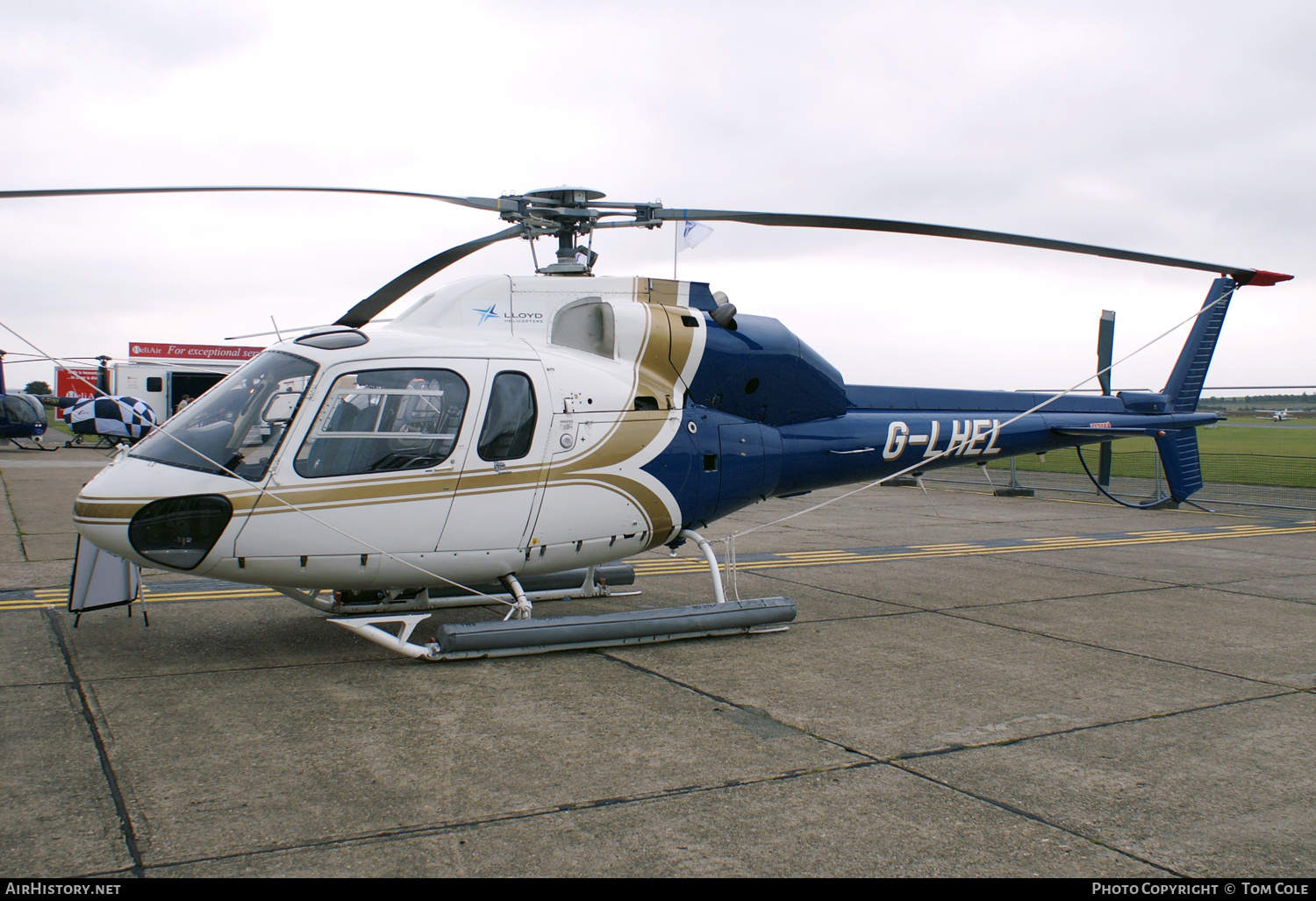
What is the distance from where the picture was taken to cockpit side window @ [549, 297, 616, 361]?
773 cm

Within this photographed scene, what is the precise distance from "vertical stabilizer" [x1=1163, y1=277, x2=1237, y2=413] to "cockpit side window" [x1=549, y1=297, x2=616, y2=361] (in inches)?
303

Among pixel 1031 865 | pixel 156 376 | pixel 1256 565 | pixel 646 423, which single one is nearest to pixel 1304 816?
pixel 1031 865

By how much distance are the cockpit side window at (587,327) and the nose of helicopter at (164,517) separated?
9.22 ft

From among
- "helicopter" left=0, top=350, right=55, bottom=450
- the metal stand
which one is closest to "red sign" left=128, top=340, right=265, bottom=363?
"helicopter" left=0, top=350, right=55, bottom=450

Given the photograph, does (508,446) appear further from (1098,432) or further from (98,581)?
(1098,432)

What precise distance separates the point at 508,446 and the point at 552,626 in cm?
135

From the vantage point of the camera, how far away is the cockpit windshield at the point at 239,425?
246 inches

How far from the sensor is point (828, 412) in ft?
29.3

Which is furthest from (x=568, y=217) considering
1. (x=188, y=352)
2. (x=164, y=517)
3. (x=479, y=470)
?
(x=188, y=352)

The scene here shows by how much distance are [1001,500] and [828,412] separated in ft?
44.7

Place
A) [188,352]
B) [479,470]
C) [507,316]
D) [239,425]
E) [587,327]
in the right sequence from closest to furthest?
[239,425] → [479,470] → [507,316] → [587,327] → [188,352]

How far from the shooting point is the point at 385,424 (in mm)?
6516

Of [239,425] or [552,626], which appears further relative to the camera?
[552,626]

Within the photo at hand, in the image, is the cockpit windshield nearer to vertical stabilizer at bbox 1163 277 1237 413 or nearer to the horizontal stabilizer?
the horizontal stabilizer
